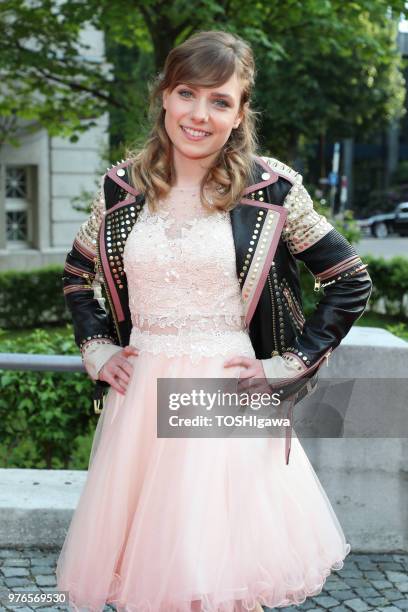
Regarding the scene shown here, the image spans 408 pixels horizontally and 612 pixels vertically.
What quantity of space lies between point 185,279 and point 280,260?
337mm

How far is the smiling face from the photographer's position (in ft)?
8.84

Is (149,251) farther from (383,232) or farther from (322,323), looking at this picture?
(383,232)

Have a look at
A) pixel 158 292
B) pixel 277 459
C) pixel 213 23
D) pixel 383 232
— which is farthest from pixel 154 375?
pixel 383 232

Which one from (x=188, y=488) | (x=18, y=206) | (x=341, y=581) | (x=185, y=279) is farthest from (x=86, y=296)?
(x=18, y=206)

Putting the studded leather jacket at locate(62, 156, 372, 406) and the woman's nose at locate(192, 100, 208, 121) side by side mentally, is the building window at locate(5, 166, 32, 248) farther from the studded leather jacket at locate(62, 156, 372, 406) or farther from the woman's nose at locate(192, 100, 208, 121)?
the woman's nose at locate(192, 100, 208, 121)

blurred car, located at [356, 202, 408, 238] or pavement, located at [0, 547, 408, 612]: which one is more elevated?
pavement, located at [0, 547, 408, 612]

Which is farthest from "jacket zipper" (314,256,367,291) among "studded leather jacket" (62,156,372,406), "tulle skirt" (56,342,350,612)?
"tulle skirt" (56,342,350,612)

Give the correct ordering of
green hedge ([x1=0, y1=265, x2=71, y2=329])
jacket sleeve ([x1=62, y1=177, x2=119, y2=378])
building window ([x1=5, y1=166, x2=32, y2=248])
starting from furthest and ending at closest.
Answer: building window ([x1=5, y1=166, x2=32, y2=248]) → green hedge ([x1=0, y1=265, x2=71, y2=329]) → jacket sleeve ([x1=62, y1=177, x2=119, y2=378])

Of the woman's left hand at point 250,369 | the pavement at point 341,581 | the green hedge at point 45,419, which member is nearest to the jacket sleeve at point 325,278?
the woman's left hand at point 250,369

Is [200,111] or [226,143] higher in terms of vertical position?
[200,111]

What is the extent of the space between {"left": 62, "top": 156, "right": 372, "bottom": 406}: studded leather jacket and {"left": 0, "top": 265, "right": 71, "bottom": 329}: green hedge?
10.9 m

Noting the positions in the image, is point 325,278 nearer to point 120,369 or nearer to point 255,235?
point 255,235

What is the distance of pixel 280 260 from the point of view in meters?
2.84

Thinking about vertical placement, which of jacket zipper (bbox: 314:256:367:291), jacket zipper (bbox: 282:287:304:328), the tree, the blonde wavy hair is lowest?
jacket zipper (bbox: 282:287:304:328)
